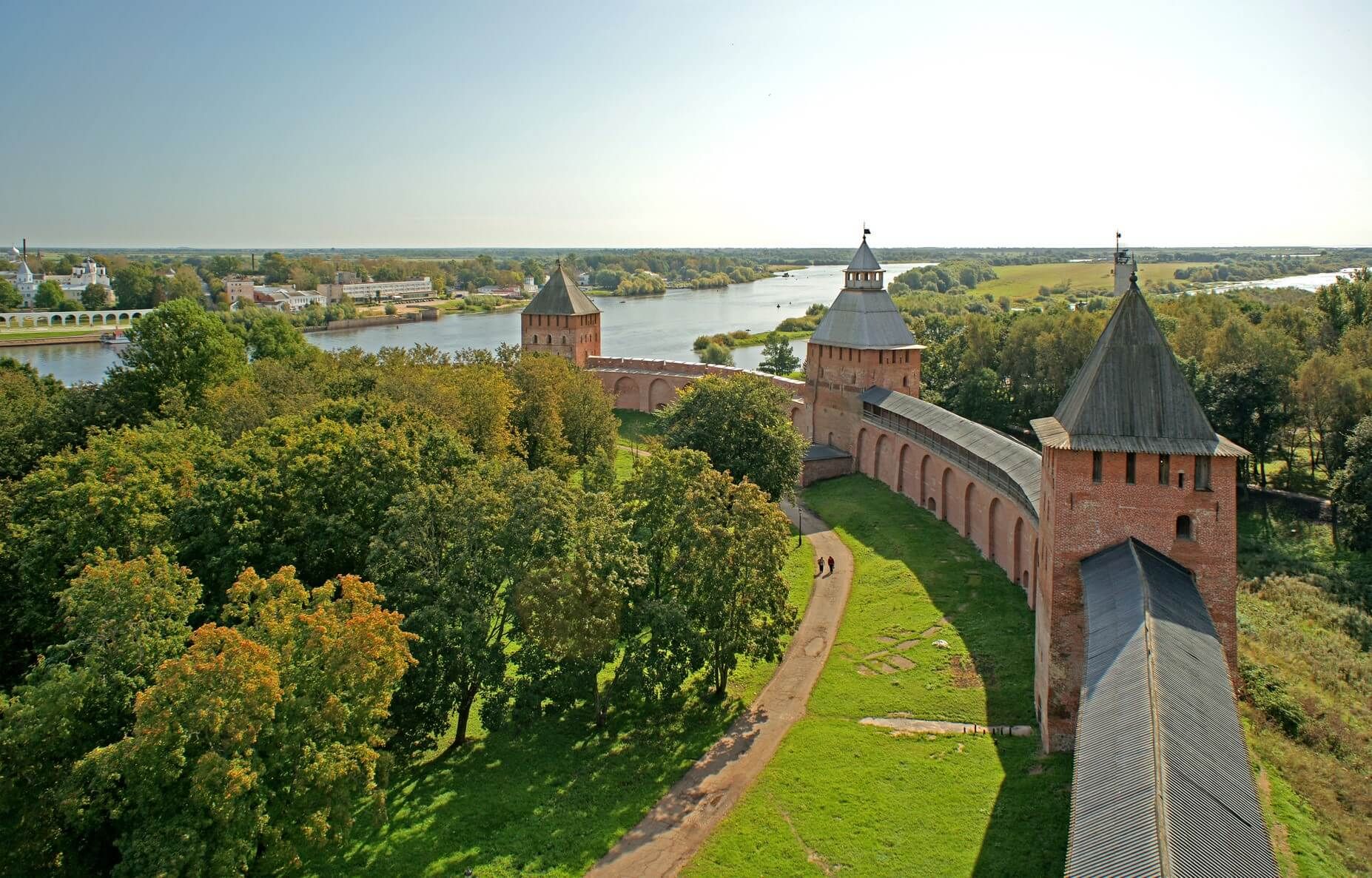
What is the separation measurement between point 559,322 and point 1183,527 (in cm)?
3861

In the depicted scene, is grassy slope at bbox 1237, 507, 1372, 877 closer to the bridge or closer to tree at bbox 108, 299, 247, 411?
tree at bbox 108, 299, 247, 411

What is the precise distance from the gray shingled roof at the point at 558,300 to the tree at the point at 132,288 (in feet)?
260

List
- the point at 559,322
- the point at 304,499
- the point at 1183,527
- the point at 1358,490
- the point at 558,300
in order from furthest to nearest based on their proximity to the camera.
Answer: the point at 558,300 < the point at 559,322 < the point at 1358,490 < the point at 304,499 < the point at 1183,527

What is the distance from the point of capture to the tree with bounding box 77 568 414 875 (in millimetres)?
11938

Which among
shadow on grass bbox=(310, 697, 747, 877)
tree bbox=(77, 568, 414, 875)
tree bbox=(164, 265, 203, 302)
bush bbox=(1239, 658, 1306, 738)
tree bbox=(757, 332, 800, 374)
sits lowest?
shadow on grass bbox=(310, 697, 747, 877)

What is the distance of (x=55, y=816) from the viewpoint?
41.9 ft

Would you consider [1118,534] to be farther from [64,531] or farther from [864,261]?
[864,261]

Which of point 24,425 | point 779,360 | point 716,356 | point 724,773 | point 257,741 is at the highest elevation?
point 716,356

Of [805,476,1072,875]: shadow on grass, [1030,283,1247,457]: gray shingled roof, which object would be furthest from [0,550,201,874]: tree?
[1030,283,1247,457]: gray shingled roof

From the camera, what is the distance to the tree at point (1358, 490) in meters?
29.3

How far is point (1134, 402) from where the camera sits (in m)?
16.4

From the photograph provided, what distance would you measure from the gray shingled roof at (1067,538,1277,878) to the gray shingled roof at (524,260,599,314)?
3902 centimetres

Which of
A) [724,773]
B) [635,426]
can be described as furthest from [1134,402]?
[635,426]

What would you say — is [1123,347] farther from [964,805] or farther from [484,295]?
[484,295]
